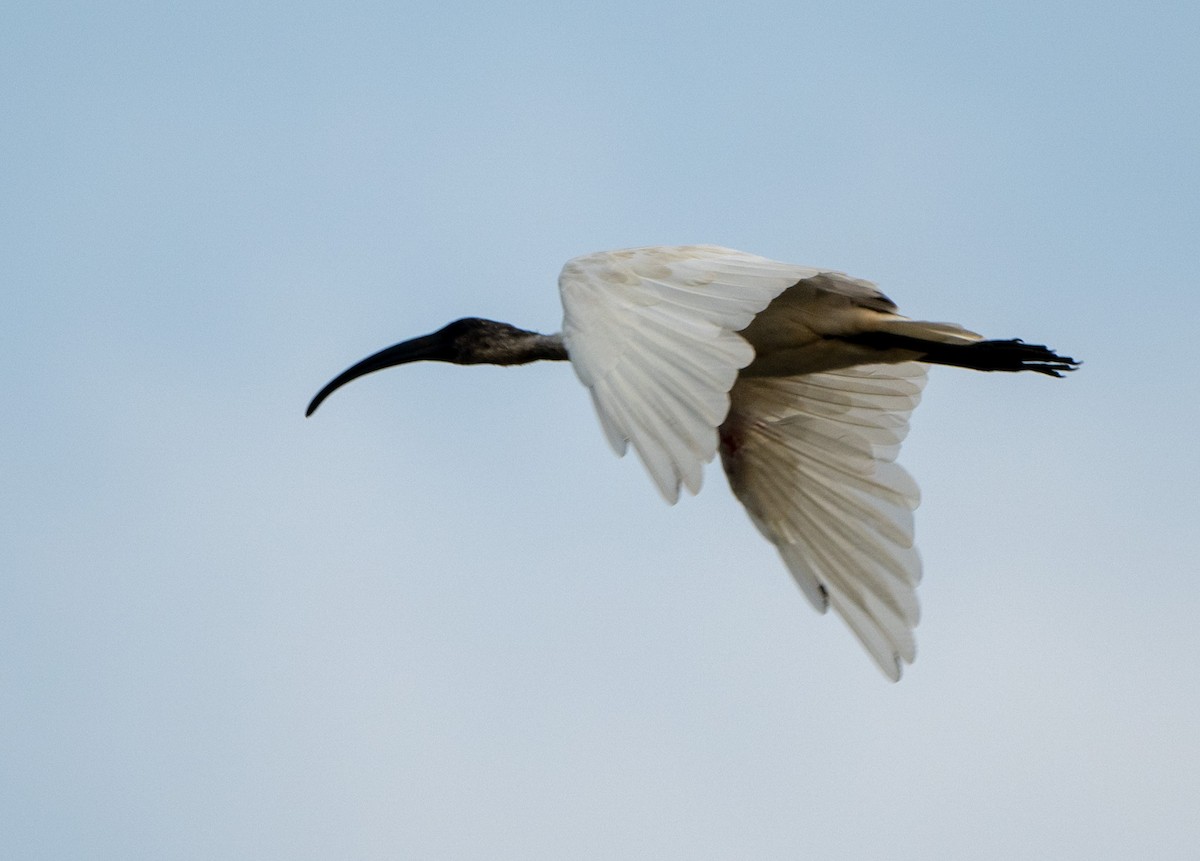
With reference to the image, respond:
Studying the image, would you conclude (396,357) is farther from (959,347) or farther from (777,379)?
(959,347)

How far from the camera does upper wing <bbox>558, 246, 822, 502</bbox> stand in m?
5.79

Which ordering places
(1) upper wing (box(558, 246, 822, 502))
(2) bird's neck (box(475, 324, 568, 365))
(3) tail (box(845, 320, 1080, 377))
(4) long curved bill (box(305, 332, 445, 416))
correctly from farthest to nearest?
(4) long curved bill (box(305, 332, 445, 416)) → (2) bird's neck (box(475, 324, 568, 365)) → (3) tail (box(845, 320, 1080, 377)) → (1) upper wing (box(558, 246, 822, 502))

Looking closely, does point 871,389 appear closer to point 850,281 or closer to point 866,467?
point 866,467

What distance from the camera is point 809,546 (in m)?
8.55

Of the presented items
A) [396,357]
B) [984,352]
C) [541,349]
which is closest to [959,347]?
[984,352]

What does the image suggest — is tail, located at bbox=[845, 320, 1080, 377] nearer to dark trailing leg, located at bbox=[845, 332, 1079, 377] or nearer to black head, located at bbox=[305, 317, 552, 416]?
dark trailing leg, located at bbox=[845, 332, 1079, 377]

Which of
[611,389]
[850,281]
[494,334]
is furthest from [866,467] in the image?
[611,389]

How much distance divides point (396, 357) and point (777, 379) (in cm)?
186

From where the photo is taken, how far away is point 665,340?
20.2 ft

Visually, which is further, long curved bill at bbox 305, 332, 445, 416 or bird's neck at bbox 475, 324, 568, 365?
long curved bill at bbox 305, 332, 445, 416

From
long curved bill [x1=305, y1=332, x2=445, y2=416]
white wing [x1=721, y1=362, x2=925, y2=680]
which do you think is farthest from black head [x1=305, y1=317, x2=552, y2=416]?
white wing [x1=721, y1=362, x2=925, y2=680]

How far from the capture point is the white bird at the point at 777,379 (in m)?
5.96

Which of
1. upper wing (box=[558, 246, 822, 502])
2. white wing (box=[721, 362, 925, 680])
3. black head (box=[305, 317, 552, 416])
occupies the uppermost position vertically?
upper wing (box=[558, 246, 822, 502])

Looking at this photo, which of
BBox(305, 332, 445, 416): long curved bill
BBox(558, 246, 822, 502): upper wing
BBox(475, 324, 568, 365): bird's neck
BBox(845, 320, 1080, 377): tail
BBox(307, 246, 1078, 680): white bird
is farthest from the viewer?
BBox(305, 332, 445, 416): long curved bill
